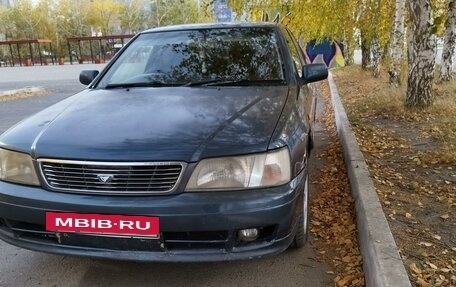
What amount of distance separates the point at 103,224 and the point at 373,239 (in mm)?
1575

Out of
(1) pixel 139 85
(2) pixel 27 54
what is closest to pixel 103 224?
(1) pixel 139 85

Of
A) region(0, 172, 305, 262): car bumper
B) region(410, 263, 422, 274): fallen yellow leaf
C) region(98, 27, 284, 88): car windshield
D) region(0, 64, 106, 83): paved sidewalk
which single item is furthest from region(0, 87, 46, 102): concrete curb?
region(410, 263, 422, 274): fallen yellow leaf

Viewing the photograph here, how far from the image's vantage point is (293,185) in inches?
93.6

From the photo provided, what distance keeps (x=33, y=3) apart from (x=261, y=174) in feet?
243

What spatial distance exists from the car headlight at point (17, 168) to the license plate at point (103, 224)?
26cm

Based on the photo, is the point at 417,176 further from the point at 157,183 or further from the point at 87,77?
the point at 87,77

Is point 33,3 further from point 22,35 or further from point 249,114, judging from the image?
point 249,114

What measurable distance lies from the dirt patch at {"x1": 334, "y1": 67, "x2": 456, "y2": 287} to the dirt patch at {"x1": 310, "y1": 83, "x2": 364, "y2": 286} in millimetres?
288

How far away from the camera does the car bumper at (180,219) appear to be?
2180mm

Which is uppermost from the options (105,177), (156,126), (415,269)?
(156,126)

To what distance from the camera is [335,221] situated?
345 cm

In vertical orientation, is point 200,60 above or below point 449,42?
above

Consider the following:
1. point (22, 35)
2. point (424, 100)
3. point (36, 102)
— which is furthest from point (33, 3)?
point (424, 100)

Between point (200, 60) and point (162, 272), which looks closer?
point (162, 272)
